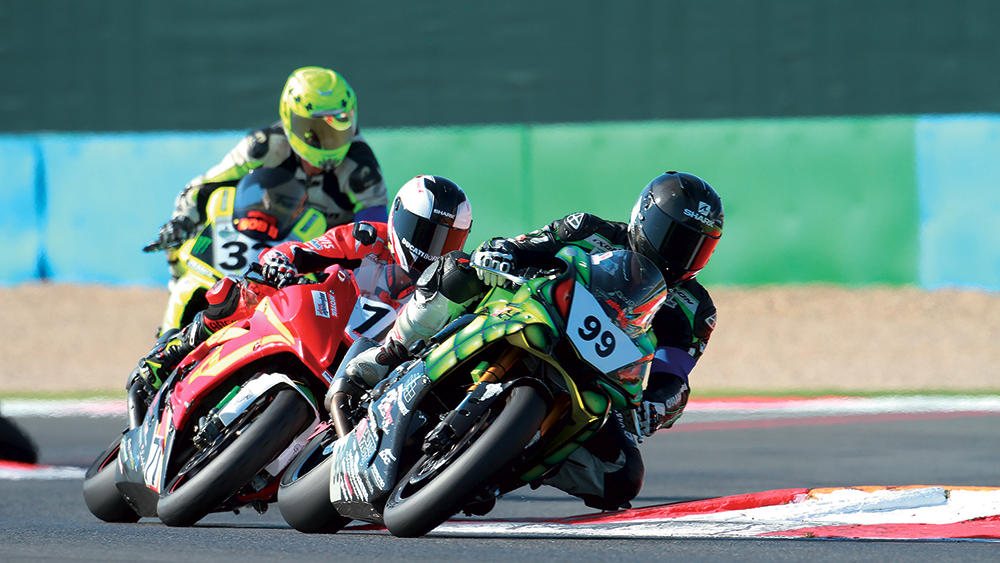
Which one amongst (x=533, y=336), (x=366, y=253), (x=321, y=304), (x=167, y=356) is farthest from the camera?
(x=167, y=356)

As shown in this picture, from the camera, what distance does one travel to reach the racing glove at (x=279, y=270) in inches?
201

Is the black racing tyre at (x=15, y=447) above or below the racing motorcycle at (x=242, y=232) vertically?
below

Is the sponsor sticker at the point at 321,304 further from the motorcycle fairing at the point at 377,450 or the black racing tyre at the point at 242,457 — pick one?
the motorcycle fairing at the point at 377,450

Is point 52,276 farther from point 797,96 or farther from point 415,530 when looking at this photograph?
point 415,530

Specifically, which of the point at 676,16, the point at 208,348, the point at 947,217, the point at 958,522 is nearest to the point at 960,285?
the point at 947,217

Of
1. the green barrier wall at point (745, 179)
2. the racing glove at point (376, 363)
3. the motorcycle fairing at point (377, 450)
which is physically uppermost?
Answer: the green barrier wall at point (745, 179)

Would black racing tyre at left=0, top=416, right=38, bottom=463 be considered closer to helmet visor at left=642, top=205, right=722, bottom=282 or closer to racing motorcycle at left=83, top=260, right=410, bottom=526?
racing motorcycle at left=83, top=260, right=410, bottom=526

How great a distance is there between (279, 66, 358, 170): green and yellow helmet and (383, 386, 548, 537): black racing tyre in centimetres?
311

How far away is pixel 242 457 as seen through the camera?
4.58 m

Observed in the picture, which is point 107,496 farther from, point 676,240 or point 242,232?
point 676,240

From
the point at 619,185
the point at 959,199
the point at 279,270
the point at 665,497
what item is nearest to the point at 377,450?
the point at 279,270

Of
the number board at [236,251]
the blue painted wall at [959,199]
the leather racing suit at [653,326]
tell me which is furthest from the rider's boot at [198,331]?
the blue painted wall at [959,199]

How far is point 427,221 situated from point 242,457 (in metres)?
1.14

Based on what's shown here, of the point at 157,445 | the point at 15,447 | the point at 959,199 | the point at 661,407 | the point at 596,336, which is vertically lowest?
the point at 15,447
